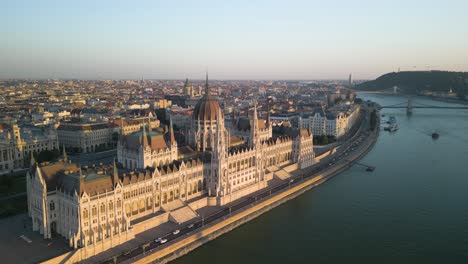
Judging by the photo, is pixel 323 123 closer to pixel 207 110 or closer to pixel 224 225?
pixel 207 110

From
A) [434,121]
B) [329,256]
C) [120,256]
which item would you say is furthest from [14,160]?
[434,121]

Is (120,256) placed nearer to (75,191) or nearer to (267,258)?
(75,191)

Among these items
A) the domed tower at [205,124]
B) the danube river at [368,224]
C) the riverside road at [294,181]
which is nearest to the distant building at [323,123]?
the riverside road at [294,181]

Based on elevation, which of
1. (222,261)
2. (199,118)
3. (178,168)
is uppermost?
(199,118)

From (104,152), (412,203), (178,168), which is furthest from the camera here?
(104,152)

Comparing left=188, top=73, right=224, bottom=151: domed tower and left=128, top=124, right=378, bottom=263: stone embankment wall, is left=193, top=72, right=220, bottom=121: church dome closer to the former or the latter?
left=188, top=73, right=224, bottom=151: domed tower

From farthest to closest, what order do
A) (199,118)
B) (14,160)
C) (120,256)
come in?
(14,160) < (199,118) < (120,256)
